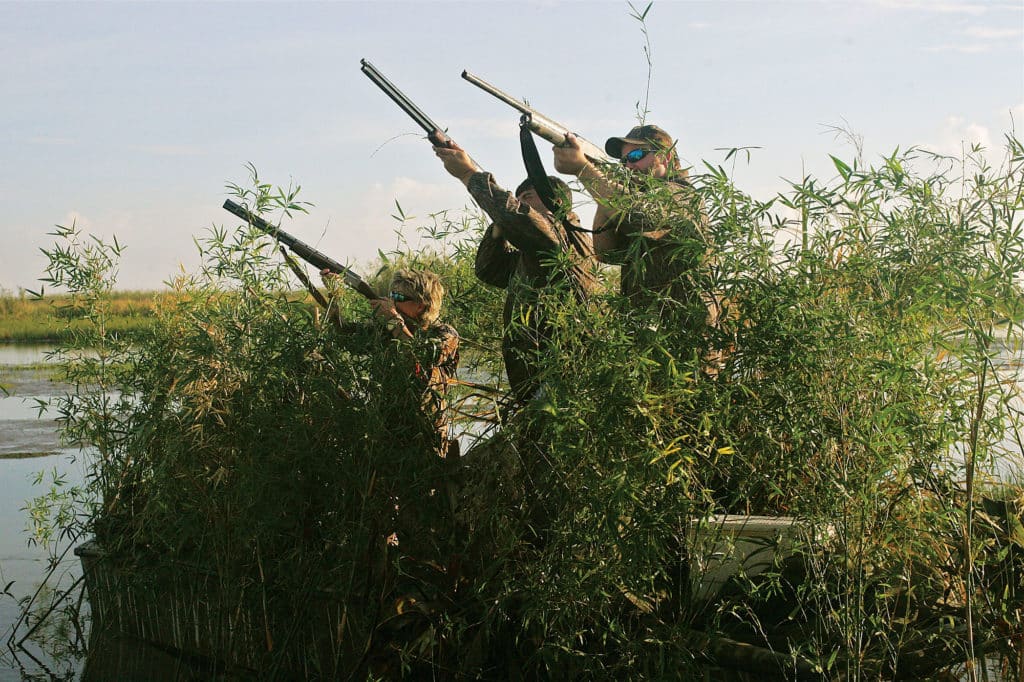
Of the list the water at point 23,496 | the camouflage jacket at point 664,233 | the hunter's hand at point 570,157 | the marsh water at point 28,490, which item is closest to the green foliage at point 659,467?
the camouflage jacket at point 664,233

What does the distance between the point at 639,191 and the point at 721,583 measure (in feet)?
5.32

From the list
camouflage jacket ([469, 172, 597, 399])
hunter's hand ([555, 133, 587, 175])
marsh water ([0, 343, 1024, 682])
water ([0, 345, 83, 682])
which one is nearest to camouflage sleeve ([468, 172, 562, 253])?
camouflage jacket ([469, 172, 597, 399])

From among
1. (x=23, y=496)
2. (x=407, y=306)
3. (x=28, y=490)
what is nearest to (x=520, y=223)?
(x=407, y=306)

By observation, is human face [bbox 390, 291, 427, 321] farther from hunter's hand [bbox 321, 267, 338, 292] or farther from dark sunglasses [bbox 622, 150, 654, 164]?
dark sunglasses [bbox 622, 150, 654, 164]

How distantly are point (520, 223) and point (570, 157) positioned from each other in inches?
16.0

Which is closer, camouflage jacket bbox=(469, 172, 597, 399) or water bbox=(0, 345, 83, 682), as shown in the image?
camouflage jacket bbox=(469, 172, 597, 399)

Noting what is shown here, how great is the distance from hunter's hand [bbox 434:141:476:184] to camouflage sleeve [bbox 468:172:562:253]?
404 millimetres

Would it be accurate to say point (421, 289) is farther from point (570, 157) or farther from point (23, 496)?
A: point (23, 496)

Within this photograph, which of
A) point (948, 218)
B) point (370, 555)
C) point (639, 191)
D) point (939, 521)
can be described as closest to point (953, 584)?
point (939, 521)

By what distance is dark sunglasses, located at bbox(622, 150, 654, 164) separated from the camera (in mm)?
4477

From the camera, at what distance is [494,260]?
221 inches

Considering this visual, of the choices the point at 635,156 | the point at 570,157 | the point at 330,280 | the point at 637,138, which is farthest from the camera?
the point at 330,280

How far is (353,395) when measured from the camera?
477cm

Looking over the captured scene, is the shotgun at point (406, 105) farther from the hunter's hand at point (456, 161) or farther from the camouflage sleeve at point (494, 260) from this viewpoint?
the camouflage sleeve at point (494, 260)
